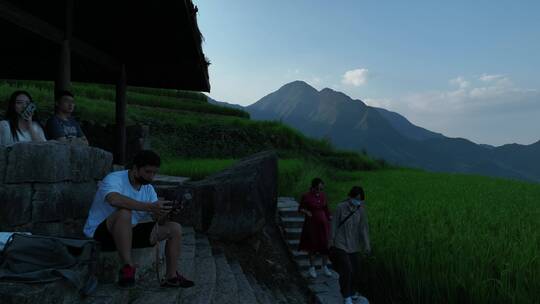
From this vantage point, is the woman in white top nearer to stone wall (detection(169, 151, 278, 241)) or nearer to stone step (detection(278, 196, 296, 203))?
stone wall (detection(169, 151, 278, 241))

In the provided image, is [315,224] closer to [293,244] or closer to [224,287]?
[293,244]

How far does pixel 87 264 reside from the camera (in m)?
2.80

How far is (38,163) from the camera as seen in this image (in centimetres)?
346

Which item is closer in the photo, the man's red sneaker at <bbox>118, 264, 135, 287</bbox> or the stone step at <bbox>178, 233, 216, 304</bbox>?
the man's red sneaker at <bbox>118, 264, 135, 287</bbox>

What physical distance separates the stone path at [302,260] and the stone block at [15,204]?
3.72 metres

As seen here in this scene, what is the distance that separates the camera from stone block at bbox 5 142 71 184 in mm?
3254

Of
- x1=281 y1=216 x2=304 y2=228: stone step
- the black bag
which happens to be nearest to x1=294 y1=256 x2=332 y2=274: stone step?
x1=281 y1=216 x2=304 y2=228: stone step

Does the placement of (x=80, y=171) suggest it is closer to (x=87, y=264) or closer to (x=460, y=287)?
(x=87, y=264)

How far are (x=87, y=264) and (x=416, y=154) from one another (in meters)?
199

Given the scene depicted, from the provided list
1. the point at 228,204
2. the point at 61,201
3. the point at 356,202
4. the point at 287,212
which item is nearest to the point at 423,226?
the point at 356,202

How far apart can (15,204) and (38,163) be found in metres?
0.37

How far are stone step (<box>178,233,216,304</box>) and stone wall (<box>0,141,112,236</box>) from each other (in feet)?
4.26

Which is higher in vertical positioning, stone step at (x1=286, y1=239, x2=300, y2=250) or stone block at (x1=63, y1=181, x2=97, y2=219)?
stone block at (x1=63, y1=181, x2=97, y2=219)

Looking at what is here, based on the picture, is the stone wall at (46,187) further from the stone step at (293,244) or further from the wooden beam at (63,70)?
the stone step at (293,244)
